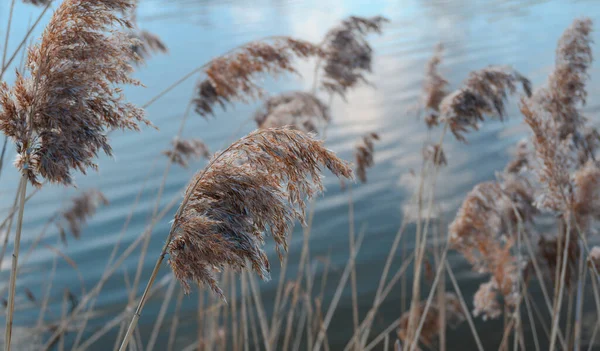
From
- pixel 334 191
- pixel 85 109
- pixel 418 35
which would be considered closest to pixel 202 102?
pixel 85 109

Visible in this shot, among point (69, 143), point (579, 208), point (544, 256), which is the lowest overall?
point (544, 256)

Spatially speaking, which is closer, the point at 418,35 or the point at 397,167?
the point at 397,167

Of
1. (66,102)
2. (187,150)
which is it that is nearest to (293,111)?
(187,150)

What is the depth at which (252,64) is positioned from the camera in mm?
2799

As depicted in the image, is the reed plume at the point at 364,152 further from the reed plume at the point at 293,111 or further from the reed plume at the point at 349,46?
the reed plume at the point at 349,46

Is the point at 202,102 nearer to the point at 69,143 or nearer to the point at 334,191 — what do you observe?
the point at 69,143

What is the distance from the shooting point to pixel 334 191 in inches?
291

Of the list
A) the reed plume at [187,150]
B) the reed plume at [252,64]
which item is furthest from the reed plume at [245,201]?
the reed plume at [187,150]

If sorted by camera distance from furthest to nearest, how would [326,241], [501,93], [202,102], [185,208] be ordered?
[326,241]
[202,102]
[501,93]
[185,208]

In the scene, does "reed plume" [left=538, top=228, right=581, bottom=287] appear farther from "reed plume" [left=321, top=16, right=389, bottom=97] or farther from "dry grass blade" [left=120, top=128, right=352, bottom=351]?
"dry grass blade" [left=120, top=128, right=352, bottom=351]

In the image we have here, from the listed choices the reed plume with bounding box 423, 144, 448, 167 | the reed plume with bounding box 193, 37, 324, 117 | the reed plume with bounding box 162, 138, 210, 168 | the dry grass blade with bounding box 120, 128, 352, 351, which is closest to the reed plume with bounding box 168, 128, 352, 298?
the dry grass blade with bounding box 120, 128, 352, 351

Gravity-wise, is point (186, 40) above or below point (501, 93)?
above

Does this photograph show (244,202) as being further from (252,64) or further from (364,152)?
(364,152)

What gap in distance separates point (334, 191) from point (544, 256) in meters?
4.57
